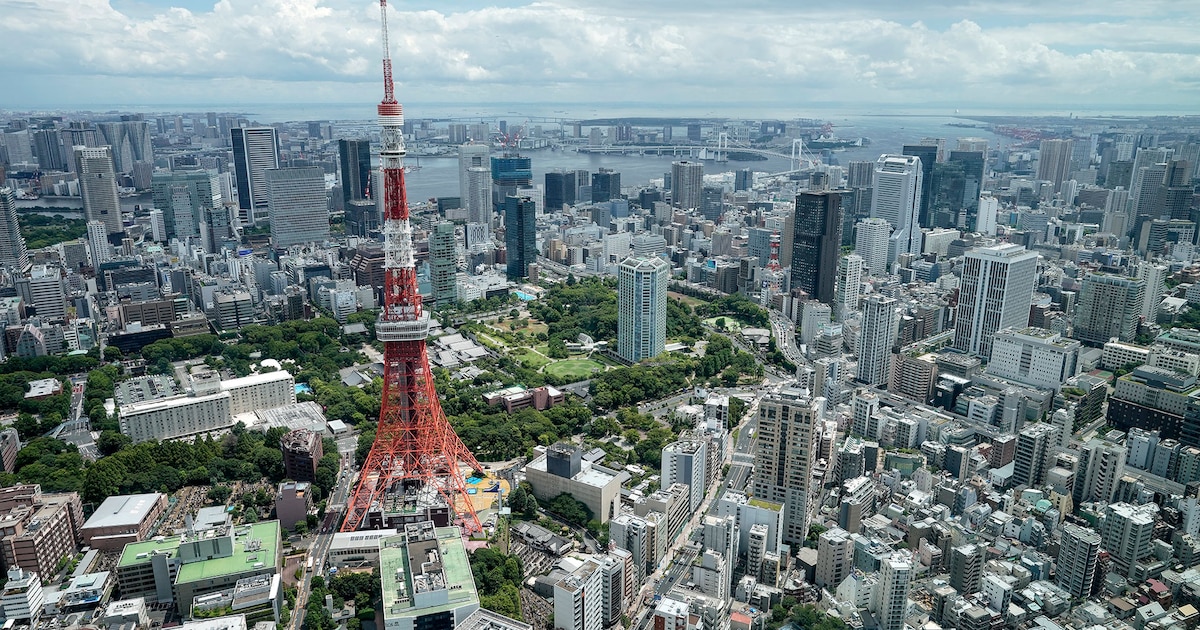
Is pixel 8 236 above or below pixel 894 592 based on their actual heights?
above

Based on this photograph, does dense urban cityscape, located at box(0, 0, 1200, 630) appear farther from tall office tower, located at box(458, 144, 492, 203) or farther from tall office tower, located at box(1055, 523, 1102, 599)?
tall office tower, located at box(458, 144, 492, 203)

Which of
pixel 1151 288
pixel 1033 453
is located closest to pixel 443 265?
pixel 1033 453

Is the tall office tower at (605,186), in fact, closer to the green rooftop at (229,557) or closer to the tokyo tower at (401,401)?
the tokyo tower at (401,401)

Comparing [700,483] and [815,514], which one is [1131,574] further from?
[700,483]

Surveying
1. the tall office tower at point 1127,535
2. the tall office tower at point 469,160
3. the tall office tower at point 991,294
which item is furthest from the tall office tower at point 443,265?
the tall office tower at point 1127,535

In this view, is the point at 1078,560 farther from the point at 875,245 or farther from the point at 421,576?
the point at 875,245

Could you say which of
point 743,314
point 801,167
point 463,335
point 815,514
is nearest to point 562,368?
point 463,335
